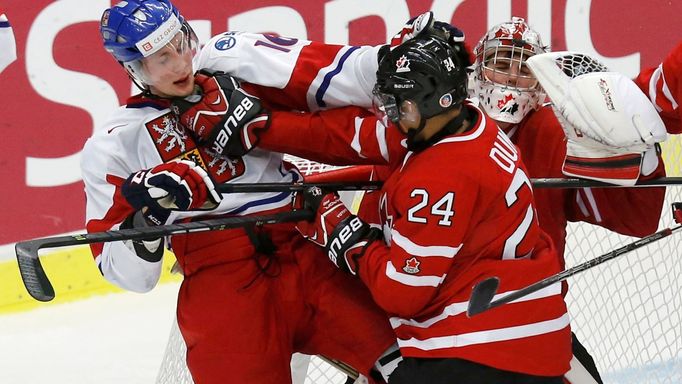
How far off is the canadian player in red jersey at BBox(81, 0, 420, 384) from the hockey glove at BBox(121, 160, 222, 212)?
0.9 inches

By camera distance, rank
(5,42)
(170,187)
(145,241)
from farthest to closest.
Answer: (5,42), (145,241), (170,187)

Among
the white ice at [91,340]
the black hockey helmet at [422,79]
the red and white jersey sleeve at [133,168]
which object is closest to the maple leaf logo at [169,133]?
the red and white jersey sleeve at [133,168]

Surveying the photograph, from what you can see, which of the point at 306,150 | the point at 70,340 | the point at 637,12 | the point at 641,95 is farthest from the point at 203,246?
the point at 637,12

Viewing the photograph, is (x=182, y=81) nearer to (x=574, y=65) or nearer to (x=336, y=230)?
(x=336, y=230)

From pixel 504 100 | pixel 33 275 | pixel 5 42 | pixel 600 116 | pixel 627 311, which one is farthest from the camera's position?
pixel 627 311

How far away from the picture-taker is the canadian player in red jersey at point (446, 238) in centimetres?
202

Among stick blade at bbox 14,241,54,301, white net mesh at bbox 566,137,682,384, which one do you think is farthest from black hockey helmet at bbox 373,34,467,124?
white net mesh at bbox 566,137,682,384

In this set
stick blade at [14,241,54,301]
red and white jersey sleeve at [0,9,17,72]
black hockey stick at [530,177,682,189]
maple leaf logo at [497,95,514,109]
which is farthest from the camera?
red and white jersey sleeve at [0,9,17,72]

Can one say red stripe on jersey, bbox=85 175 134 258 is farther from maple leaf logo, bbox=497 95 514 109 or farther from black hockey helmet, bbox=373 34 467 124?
maple leaf logo, bbox=497 95 514 109

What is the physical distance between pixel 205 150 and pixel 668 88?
86cm

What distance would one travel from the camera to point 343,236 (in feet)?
6.93

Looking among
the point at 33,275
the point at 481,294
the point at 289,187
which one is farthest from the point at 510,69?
the point at 33,275

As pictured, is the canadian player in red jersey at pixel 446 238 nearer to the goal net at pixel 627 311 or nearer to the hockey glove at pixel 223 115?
the hockey glove at pixel 223 115

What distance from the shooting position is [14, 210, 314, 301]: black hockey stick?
6.18 ft
